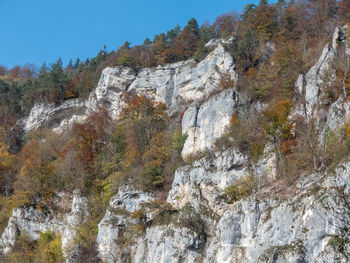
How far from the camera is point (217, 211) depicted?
21.4 metres

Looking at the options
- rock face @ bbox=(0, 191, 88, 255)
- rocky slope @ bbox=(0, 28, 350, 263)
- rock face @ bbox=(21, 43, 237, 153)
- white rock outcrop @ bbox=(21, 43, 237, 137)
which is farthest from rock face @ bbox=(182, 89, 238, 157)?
rock face @ bbox=(0, 191, 88, 255)

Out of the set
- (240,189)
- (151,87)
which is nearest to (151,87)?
(151,87)

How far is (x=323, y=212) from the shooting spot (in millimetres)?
14664

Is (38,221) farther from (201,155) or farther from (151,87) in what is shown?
(151,87)

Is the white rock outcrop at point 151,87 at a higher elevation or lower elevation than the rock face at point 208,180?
higher

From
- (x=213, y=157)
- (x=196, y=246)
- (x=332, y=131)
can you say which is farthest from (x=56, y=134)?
(x=332, y=131)

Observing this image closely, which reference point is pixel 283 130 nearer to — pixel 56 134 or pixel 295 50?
pixel 295 50

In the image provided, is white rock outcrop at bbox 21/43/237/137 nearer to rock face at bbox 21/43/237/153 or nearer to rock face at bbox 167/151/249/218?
rock face at bbox 21/43/237/153

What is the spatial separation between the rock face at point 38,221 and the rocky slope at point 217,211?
8 cm

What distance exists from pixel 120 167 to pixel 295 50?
1769cm

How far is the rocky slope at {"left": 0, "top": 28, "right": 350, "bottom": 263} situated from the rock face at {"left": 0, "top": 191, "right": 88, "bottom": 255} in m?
0.08

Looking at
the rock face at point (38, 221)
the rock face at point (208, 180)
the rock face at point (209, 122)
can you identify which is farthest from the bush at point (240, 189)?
the rock face at point (38, 221)

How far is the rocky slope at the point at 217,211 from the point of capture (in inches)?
594

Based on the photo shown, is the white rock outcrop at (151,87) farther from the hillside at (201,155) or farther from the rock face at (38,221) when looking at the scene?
the rock face at (38,221)
